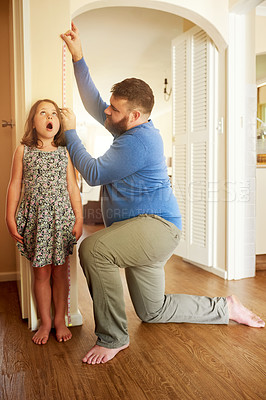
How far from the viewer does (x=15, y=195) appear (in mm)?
1800

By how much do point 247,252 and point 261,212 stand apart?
0.42 metres

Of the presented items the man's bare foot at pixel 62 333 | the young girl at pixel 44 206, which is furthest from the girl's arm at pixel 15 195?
the man's bare foot at pixel 62 333

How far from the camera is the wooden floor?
4.57ft

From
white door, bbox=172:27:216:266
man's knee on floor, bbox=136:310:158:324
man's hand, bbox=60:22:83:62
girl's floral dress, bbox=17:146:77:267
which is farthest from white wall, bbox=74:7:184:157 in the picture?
man's knee on floor, bbox=136:310:158:324

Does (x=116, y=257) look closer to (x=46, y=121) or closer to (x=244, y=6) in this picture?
(x=46, y=121)

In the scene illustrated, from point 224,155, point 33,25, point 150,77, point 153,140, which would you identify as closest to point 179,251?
point 224,155

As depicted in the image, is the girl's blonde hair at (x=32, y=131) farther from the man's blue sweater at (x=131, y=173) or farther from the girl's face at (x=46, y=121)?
the man's blue sweater at (x=131, y=173)

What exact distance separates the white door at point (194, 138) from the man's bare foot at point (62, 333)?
5.28ft

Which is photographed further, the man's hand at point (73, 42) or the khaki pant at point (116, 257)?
the man's hand at point (73, 42)

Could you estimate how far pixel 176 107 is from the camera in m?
3.63

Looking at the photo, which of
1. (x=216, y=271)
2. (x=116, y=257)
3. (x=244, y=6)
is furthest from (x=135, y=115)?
(x=216, y=271)

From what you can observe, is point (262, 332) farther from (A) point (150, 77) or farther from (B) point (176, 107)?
(A) point (150, 77)

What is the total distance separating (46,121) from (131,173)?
1.47ft

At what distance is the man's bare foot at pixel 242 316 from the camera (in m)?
1.99
